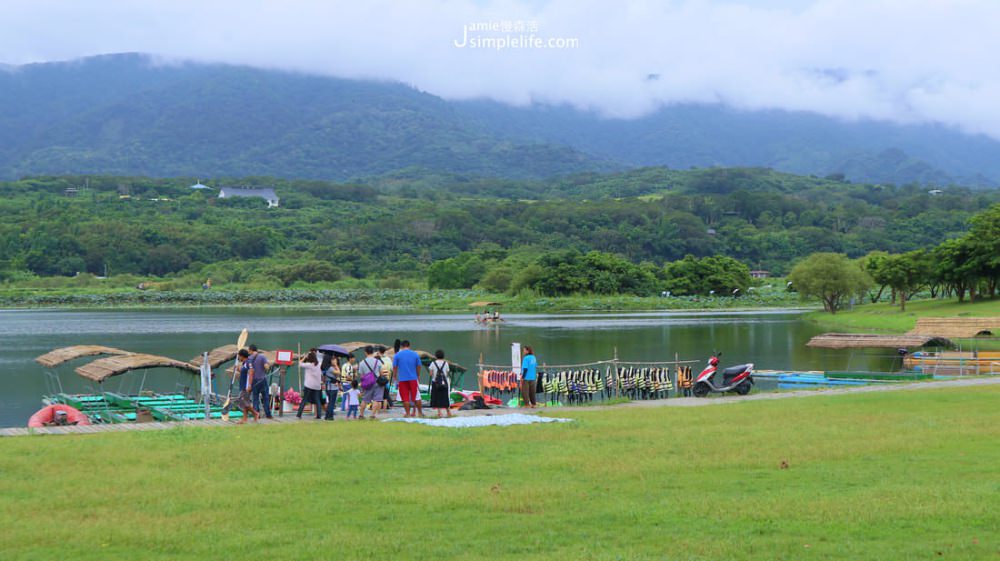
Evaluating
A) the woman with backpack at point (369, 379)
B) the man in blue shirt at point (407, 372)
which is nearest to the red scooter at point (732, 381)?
the man in blue shirt at point (407, 372)

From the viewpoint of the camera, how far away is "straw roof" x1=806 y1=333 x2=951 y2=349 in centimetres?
4425

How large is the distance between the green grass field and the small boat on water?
5.16m

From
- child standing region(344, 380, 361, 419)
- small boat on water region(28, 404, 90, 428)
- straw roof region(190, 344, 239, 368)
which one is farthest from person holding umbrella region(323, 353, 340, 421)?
straw roof region(190, 344, 239, 368)

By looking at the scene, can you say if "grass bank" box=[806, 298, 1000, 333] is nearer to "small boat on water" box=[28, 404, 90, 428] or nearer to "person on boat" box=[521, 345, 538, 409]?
"person on boat" box=[521, 345, 538, 409]

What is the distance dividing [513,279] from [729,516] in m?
105

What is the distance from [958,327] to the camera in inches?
1809

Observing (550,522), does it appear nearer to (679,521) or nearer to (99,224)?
(679,521)

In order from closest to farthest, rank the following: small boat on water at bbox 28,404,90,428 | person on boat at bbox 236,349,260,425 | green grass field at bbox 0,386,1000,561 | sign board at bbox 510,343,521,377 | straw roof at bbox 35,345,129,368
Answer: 1. green grass field at bbox 0,386,1000,561
2. person on boat at bbox 236,349,260,425
3. small boat on water at bbox 28,404,90,428
4. straw roof at bbox 35,345,129,368
5. sign board at bbox 510,343,521,377

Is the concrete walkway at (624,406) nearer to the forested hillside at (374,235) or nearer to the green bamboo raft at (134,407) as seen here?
the green bamboo raft at (134,407)

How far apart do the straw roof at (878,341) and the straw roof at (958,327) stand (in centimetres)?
101

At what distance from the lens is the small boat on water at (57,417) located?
22.5 m

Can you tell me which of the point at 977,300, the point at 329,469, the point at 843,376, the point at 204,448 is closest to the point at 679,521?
the point at 329,469

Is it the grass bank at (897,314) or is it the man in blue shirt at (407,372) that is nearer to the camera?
the man in blue shirt at (407,372)

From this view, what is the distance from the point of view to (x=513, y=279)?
115 metres
